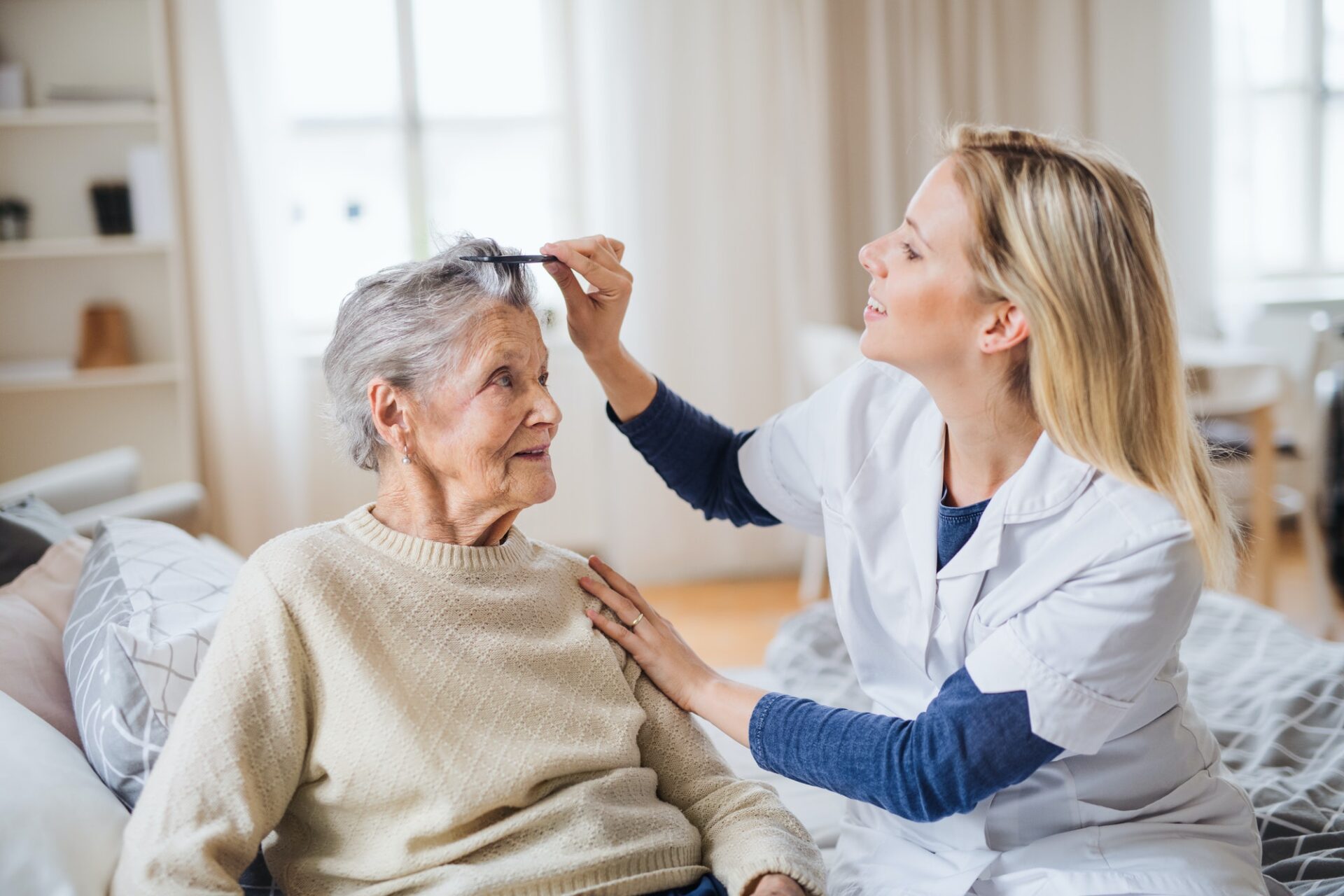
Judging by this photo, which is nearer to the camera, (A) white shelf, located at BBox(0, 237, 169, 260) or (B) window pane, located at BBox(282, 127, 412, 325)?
(A) white shelf, located at BBox(0, 237, 169, 260)

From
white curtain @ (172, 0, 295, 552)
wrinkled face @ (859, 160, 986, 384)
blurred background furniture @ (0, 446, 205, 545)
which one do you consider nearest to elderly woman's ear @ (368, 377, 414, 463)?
wrinkled face @ (859, 160, 986, 384)

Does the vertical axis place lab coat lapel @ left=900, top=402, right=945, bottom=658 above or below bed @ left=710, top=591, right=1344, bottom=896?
above

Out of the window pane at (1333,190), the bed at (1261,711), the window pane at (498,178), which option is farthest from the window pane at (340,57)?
the window pane at (1333,190)

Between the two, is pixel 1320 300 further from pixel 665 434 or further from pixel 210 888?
pixel 210 888

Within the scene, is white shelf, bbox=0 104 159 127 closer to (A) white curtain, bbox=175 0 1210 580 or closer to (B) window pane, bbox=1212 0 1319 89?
(A) white curtain, bbox=175 0 1210 580

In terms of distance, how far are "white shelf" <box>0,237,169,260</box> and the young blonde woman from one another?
2875mm

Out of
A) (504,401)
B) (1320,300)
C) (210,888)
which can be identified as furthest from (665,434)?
(1320,300)

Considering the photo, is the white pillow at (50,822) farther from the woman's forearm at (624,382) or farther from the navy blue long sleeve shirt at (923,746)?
the woman's forearm at (624,382)

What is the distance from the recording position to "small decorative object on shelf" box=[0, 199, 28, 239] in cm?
382

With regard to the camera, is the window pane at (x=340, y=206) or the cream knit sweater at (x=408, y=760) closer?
the cream knit sweater at (x=408, y=760)

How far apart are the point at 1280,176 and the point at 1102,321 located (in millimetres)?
4319

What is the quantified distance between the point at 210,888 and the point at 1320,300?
194 inches

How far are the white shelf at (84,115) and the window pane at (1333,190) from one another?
4537 mm

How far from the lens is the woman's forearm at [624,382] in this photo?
5.24ft
